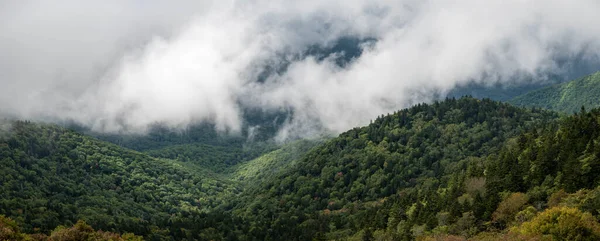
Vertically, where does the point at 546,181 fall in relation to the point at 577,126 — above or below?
below

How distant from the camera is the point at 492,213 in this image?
122 meters

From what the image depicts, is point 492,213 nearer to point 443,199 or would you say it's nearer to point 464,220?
point 464,220

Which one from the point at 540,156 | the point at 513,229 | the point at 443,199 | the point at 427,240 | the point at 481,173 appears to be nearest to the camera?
the point at 513,229

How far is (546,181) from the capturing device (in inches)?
4909

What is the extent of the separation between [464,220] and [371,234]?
47582 millimetres

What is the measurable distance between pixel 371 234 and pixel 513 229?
70677 mm

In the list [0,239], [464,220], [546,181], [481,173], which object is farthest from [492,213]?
[0,239]

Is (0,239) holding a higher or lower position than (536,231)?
higher

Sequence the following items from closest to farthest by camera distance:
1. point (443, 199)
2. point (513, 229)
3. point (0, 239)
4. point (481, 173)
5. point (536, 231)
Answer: point (0, 239) < point (536, 231) < point (513, 229) < point (443, 199) < point (481, 173)

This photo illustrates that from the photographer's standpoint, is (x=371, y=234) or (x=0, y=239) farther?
(x=371, y=234)

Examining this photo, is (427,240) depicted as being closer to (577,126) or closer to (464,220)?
(464,220)

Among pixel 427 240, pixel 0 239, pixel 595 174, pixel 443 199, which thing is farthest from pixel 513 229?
pixel 0 239

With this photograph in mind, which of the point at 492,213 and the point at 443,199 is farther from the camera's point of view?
the point at 443,199

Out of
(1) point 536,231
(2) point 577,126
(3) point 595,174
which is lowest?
(1) point 536,231
